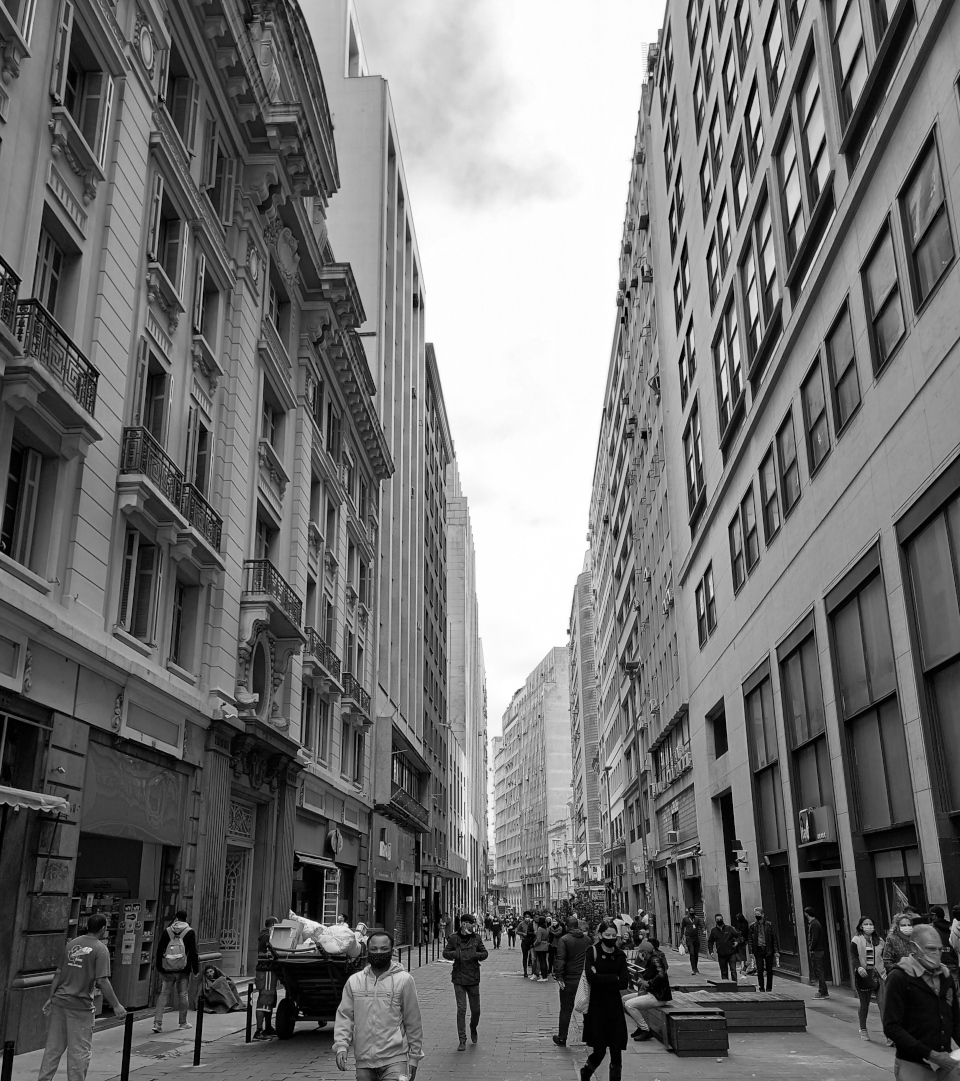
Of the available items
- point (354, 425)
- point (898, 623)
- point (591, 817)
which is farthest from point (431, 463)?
point (898, 623)

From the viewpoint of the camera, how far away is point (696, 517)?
3775 cm

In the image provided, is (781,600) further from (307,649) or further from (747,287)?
(307,649)

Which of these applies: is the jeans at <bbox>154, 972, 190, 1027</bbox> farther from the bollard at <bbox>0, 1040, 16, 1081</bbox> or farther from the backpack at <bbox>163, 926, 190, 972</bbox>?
the bollard at <bbox>0, 1040, 16, 1081</bbox>

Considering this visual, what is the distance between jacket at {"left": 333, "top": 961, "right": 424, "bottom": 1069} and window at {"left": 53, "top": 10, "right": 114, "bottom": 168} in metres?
13.7

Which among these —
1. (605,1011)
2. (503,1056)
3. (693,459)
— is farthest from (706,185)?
(605,1011)

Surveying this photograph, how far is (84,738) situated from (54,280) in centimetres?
693

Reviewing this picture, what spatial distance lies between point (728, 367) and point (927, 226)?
16053 millimetres

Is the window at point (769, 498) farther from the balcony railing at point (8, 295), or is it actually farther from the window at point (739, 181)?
the balcony railing at point (8, 295)

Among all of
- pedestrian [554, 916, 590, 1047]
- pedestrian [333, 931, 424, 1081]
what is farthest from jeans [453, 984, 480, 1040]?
pedestrian [333, 931, 424, 1081]

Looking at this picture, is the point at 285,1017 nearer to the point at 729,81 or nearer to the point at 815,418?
the point at 815,418

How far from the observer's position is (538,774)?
163375 millimetres

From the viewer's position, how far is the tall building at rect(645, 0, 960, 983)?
15758mm

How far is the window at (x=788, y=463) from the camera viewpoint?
24188 millimetres

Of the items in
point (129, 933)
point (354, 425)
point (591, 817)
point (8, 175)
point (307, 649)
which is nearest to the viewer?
point (8, 175)
